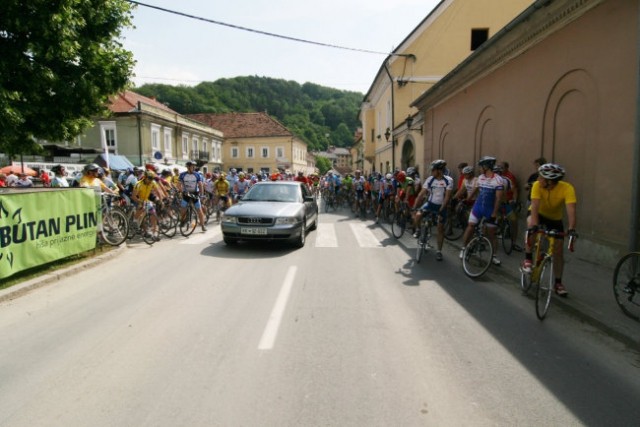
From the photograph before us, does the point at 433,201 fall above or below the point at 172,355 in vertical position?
above

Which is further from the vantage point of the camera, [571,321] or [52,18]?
[52,18]

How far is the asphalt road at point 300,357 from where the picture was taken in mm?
2902

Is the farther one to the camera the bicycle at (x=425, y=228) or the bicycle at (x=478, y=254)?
the bicycle at (x=425, y=228)

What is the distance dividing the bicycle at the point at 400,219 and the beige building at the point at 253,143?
184ft

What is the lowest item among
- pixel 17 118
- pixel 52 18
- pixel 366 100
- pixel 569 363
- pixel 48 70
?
pixel 569 363

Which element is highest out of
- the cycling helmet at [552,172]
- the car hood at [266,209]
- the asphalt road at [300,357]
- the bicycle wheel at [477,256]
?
the cycling helmet at [552,172]

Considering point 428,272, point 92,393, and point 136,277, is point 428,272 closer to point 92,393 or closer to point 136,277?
point 136,277

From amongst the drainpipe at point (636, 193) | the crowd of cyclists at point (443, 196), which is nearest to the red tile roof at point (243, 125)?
the crowd of cyclists at point (443, 196)

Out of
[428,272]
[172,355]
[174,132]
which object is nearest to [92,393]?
[172,355]

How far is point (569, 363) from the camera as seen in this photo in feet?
12.1

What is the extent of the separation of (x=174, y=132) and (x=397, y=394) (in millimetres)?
45815

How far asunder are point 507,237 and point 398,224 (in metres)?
3.50

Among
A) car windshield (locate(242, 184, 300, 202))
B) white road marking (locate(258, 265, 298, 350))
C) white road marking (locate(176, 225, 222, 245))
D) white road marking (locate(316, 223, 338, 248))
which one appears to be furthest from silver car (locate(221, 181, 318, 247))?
white road marking (locate(258, 265, 298, 350))

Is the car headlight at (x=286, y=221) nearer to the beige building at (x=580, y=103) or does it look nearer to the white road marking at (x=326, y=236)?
the white road marking at (x=326, y=236)
